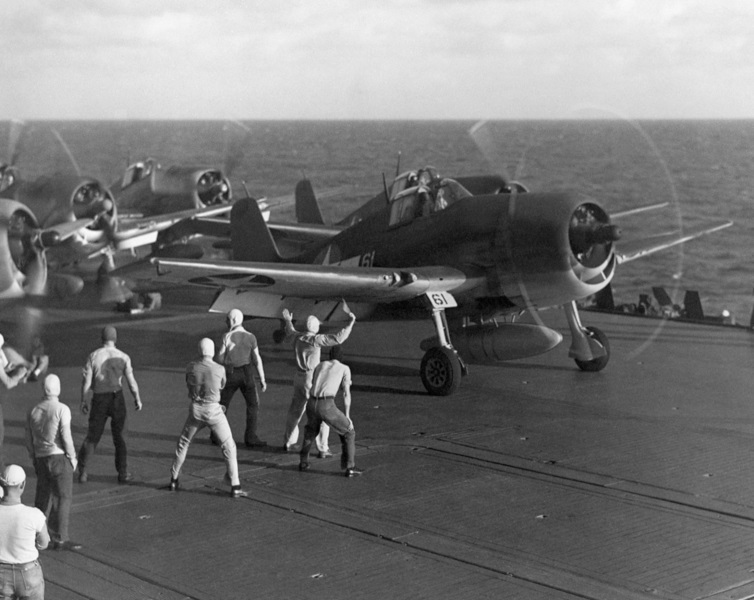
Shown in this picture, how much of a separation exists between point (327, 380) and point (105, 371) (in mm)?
2154

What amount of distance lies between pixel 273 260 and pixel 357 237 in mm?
2885

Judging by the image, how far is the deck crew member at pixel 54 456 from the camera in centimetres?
873

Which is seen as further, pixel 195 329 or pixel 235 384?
pixel 195 329

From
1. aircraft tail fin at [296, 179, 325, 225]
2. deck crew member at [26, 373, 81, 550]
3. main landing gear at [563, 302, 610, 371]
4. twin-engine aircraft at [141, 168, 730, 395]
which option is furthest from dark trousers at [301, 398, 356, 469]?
aircraft tail fin at [296, 179, 325, 225]

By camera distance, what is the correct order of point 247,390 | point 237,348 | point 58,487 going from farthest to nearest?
point 247,390
point 237,348
point 58,487

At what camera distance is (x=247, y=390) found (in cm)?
1207

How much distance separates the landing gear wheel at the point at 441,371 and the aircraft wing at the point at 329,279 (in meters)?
0.91

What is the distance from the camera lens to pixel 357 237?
56.3ft

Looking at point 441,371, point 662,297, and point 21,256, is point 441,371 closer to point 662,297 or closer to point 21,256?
point 21,256

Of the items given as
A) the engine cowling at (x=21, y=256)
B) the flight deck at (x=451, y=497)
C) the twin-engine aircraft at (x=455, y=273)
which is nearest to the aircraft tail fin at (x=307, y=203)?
the engine cowling at (x=21, y=256)

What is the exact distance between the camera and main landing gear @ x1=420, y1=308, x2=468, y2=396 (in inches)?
589

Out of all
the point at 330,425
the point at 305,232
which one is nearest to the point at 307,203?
the point at 305,232

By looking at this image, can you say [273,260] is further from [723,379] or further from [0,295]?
[723,379]

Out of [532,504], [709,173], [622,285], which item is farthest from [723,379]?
[709,173]
